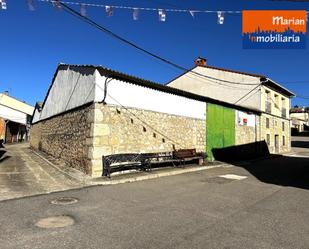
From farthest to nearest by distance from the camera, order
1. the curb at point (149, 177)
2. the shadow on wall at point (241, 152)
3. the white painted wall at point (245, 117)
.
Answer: the white painted wall at point (245, 117)
the shadow on wall at point (241, 152)
the curb at point (149, 177)

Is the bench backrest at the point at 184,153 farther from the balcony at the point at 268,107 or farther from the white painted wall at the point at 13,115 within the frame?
the white painted wall at the point at 13,115

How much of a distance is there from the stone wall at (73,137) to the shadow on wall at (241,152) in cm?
907

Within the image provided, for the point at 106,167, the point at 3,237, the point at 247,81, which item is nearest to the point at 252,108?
the point at 247,81

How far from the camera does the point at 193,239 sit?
491 centimetres

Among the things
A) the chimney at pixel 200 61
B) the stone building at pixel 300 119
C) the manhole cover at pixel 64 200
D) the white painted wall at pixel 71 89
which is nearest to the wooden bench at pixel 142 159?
the white painted wall at pixel 71 89

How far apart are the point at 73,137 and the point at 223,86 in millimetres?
16501

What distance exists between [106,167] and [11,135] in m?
39.3

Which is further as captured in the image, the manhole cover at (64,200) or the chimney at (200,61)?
the chimney at (200,61)

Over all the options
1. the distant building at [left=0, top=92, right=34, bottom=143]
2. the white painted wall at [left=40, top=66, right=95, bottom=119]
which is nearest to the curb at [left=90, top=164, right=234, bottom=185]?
the white painted wall at [left=40, top=66, right=95, bottom=119]

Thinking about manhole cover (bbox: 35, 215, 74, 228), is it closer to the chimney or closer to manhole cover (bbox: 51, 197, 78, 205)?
manhole cover (bbox: 51, 197, 78, 205)

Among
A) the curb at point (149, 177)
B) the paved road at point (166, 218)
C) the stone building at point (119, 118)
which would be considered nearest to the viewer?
the paved road at point (166, 218)

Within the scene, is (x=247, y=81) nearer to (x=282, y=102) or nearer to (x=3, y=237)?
(x=282, y=102)

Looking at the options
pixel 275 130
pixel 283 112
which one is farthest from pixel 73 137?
pixel 283 112

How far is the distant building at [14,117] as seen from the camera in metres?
44.5
